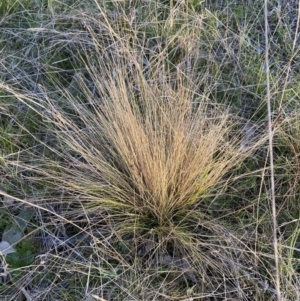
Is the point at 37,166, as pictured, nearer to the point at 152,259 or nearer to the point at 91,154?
the point at 91,154

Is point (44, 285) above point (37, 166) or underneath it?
underneath

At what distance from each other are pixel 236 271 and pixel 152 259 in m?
0.22

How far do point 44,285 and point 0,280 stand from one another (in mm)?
123

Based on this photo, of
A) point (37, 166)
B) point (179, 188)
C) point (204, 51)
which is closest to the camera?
point (179, 188)

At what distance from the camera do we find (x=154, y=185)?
1.47 meters

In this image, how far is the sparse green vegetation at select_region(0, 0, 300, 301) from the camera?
1.42 m

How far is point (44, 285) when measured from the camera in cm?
145

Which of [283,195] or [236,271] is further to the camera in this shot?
[283,195]

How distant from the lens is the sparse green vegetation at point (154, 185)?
142cm

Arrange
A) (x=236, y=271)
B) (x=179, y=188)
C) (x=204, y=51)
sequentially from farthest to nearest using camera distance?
(x=204, y=51) < (x=179, y=188) < (x=236, y=271)

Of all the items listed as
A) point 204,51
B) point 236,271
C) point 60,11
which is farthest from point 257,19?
point 236,271

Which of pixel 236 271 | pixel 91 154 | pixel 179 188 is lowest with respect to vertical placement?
pixel 236 271

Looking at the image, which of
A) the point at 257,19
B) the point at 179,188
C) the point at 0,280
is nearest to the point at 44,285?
the point at 0,280

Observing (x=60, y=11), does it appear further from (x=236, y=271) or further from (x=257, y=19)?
(x=236, y=271)
